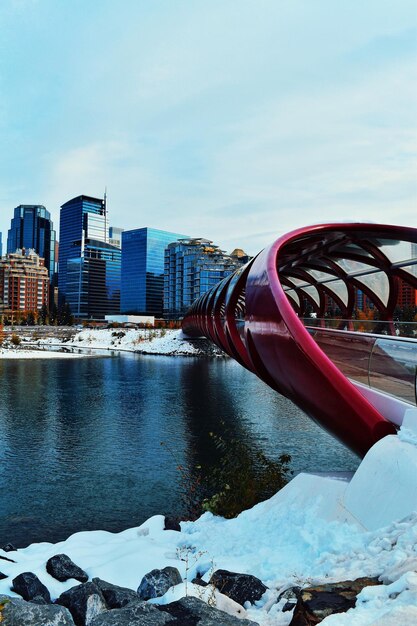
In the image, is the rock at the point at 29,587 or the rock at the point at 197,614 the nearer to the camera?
the rock at the point at 197,614

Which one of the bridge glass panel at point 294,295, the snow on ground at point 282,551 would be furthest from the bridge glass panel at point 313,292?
the snow on ground at point 282,551

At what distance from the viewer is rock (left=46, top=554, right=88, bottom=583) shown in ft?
20.5

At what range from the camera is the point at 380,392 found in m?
7.36

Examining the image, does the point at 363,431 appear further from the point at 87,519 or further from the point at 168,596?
A: the point at 87,519

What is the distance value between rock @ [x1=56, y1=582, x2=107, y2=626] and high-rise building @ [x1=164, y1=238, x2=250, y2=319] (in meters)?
113

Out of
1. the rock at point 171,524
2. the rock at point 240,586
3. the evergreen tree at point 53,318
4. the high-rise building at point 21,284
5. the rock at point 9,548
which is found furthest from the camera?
the high-rise building at point 21,284

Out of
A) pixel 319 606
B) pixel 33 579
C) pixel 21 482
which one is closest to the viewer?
pixel 319 606

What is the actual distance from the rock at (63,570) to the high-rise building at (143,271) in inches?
5899

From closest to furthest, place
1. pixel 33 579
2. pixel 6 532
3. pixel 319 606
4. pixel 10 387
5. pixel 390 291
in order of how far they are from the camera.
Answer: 1. pixel 319 606
2. pixel 33 579
3. pixel 6 532
4. pixel 390 291
5. pixel 10 387

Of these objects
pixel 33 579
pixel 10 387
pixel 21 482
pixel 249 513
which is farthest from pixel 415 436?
pixel 10 387

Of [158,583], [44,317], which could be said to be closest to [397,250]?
[158,583]

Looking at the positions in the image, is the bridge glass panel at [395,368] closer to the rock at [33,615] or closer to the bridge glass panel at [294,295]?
the rock at [33,615]

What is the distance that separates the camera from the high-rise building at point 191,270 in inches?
4722

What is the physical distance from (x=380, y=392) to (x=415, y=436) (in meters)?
1.39
